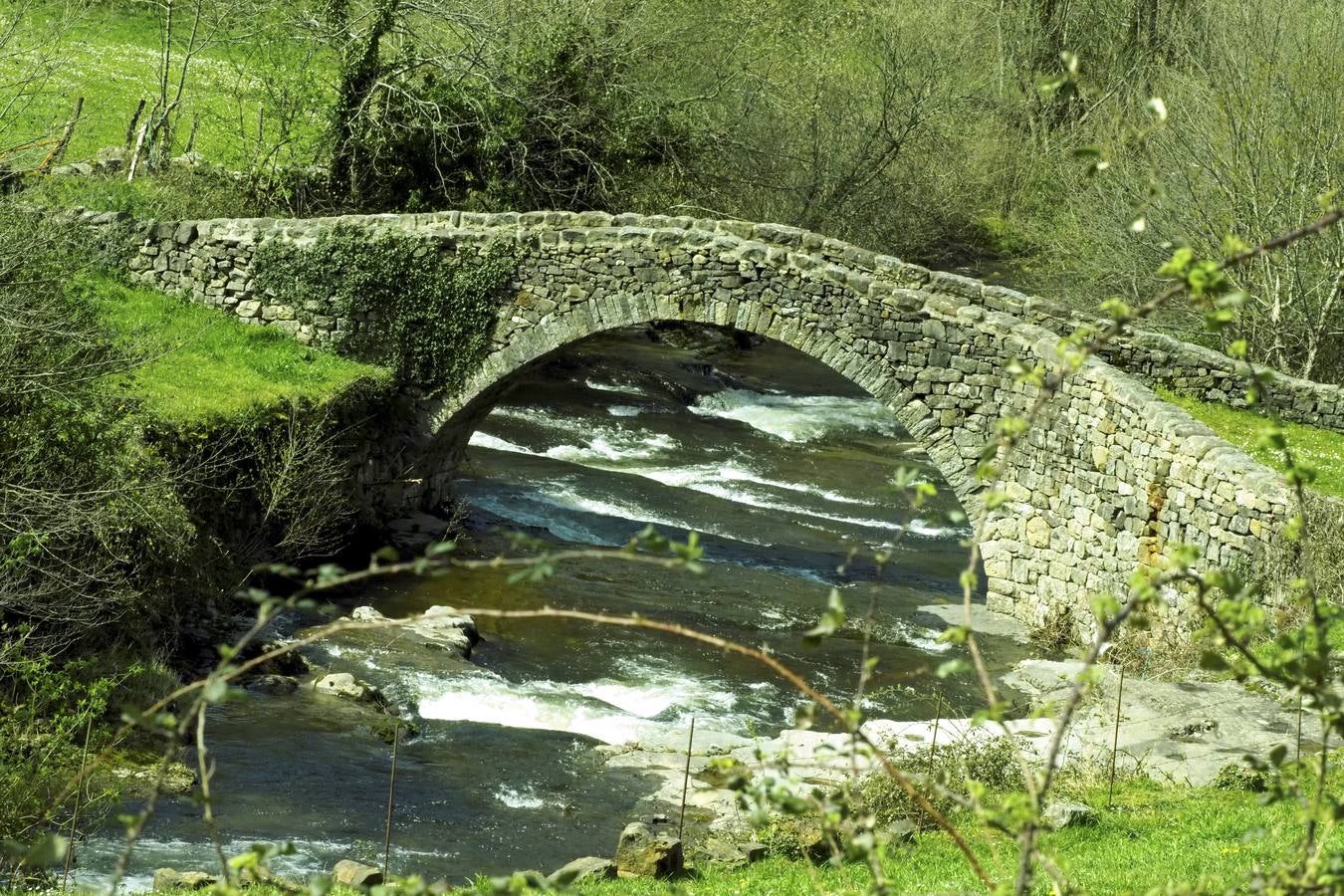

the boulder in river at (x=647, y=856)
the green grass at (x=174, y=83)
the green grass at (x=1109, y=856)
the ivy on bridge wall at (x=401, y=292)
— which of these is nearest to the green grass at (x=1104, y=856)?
the green grass at (x=1109, y=856)

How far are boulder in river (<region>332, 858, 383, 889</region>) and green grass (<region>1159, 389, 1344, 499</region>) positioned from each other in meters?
8.91

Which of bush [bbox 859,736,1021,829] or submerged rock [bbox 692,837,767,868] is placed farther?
bush [bbox 859,736,1021,829]

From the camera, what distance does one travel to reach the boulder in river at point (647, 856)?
845cm

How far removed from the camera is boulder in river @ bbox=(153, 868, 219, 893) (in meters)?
7.90

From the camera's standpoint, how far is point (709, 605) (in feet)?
52.6

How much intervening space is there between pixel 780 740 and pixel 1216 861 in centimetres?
445

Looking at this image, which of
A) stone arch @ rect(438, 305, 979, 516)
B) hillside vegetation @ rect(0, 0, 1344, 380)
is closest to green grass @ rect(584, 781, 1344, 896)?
stone arch @ rect(438, 305, 979, 516)

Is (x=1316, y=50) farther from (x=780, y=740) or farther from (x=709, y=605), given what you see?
(x=780, y=740)

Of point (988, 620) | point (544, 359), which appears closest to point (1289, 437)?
point (988, 620)

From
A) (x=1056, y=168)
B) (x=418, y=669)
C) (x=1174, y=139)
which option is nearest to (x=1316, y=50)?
(x=1174, y=139)

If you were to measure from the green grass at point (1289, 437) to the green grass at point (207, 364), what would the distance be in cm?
869

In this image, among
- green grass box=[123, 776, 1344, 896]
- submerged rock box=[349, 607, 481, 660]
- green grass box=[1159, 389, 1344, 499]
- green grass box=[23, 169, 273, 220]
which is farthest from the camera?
green grass box=[23, 169, 273, 220]

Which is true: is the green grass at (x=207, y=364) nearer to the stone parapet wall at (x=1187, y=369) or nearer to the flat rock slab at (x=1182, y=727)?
the stone parapet wall at (x=1187, y=369)

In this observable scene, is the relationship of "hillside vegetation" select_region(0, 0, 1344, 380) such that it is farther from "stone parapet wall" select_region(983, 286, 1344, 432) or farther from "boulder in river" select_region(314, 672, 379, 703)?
"boulder in river" select_region(314, 672, 379, 703)
